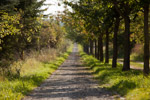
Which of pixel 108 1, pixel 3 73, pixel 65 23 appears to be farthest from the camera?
pixel 65 23

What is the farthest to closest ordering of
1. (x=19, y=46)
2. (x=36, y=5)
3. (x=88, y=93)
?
(x=36, y=5), (x=19, y=46), (x=88, y=93)

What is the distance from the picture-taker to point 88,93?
11.3m

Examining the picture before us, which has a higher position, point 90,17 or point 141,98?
point 90,17

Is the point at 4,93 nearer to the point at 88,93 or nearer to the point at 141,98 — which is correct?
the point at 88,93

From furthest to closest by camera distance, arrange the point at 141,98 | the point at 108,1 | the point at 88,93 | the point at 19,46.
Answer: the point at 19,46 < the point at 108,1 < the point at 88,93 < the point at 141,98

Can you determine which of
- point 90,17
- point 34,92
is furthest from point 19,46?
point 34,92

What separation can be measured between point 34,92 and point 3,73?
395 centimetres

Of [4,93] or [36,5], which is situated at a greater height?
[36,5]

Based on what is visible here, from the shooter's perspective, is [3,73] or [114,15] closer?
[3,73]

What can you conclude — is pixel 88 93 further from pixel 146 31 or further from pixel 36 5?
pixel 36 5

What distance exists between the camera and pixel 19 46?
70.9 ft

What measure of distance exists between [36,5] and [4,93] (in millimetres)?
14194

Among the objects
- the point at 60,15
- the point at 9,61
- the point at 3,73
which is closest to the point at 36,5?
the point at 60,15

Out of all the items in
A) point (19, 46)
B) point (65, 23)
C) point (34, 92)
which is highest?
point (65, 23)
